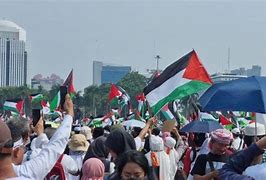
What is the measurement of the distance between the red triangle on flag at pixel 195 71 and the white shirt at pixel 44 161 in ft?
17.9

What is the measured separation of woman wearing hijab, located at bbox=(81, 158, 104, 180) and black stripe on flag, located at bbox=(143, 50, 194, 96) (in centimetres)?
348

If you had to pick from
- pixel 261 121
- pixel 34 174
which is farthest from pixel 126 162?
pixel 261 121

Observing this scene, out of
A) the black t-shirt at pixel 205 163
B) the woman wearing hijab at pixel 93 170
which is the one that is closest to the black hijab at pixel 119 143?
the woman wearing hijab at pixel 93 170

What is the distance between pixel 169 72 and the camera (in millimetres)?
10398

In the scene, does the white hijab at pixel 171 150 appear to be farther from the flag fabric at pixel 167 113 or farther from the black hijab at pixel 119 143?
the black hijab at pixel 119 143

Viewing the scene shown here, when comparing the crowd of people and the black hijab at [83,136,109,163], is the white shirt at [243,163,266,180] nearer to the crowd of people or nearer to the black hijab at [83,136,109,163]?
the crowd of people

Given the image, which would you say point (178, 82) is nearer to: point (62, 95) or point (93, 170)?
point (93, 170)

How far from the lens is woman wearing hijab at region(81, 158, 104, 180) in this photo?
662cm

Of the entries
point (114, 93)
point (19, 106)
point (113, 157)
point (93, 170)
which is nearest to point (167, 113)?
point (93, 170)

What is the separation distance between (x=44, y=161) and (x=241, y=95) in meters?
1.71

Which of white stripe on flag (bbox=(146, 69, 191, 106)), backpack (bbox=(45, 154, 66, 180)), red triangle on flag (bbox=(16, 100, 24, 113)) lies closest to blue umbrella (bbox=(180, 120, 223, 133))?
white stripe on flag (bbox=(146, 69, 191, 106))

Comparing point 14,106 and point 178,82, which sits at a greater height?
Answer: point 178,82

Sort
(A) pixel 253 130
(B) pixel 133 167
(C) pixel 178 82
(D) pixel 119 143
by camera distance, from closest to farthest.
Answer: (B) pixel 133 167 → (D) pixel 119 143 → (A) pixel 253 130 → (C) pixel 178 82

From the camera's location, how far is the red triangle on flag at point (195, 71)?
10312 millimetres
